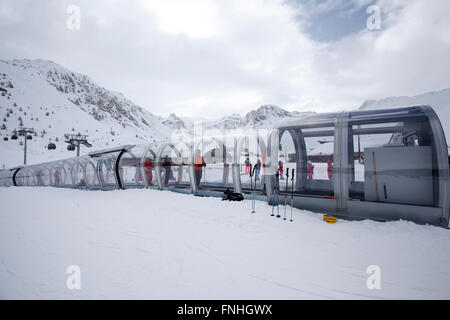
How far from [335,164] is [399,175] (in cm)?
150

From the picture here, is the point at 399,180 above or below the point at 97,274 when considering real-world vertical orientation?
above

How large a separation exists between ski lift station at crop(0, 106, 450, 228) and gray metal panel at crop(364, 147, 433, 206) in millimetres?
19

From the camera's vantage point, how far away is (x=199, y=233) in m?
4.65

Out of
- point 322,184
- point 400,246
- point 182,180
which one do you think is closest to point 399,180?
point 400,246

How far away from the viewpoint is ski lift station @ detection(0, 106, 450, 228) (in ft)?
17.0

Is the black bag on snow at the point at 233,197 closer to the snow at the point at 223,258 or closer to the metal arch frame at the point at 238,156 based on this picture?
the metal arch frame at the point at 238,156

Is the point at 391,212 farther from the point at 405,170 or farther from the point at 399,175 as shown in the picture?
the point at 405,170

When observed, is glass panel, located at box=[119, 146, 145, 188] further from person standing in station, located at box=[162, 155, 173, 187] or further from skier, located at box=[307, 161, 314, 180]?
skier, located at box=[307, 161, 314, 180]

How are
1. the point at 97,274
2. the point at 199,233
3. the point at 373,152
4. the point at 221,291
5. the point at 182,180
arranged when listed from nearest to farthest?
the point at 221,291, the point at 97,274, the point at 199,233, the point at 373,152, the point at 182,180

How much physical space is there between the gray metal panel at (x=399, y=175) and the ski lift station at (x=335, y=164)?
0.06 feet

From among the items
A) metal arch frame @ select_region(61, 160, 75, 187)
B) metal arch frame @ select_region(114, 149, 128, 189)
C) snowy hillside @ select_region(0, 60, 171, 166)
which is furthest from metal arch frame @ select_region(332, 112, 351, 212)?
snowy hillside @ select_region(0, 60, 171, 166)

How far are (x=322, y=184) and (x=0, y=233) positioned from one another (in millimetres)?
10531
